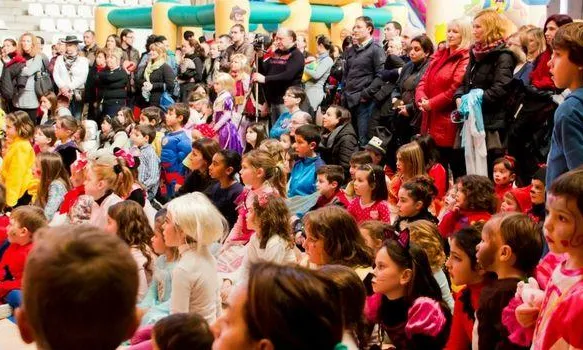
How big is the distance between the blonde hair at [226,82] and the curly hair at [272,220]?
3841 mm

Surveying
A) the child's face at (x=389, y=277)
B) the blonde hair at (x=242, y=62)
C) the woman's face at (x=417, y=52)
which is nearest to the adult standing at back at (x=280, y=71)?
the blonde hair at (x=242, y=62)

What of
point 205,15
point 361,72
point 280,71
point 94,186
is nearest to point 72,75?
point 205,15

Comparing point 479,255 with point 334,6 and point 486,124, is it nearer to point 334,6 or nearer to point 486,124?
point 486,124

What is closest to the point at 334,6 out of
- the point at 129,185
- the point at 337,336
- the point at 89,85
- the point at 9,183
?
the point at 89,85

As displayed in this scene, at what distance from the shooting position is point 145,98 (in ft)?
33.5

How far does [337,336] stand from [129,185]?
4.21 metres

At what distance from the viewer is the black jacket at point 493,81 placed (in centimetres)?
570

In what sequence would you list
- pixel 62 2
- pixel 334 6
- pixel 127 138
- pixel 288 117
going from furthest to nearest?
pixel 62 2
pixel 334 6
pixel 127 138
pixel 288 117

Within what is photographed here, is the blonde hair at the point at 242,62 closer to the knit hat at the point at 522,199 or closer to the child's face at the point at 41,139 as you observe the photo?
the child's face at the point at 41,139

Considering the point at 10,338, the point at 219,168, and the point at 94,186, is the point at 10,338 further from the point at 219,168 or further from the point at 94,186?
the point at 219,168

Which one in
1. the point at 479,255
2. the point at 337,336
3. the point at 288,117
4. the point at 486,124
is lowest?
the point at 288,117

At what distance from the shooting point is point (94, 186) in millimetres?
5633

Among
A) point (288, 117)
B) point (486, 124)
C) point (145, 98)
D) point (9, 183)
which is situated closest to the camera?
point (486, 124)

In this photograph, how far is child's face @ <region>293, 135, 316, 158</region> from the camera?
6.52 metres
